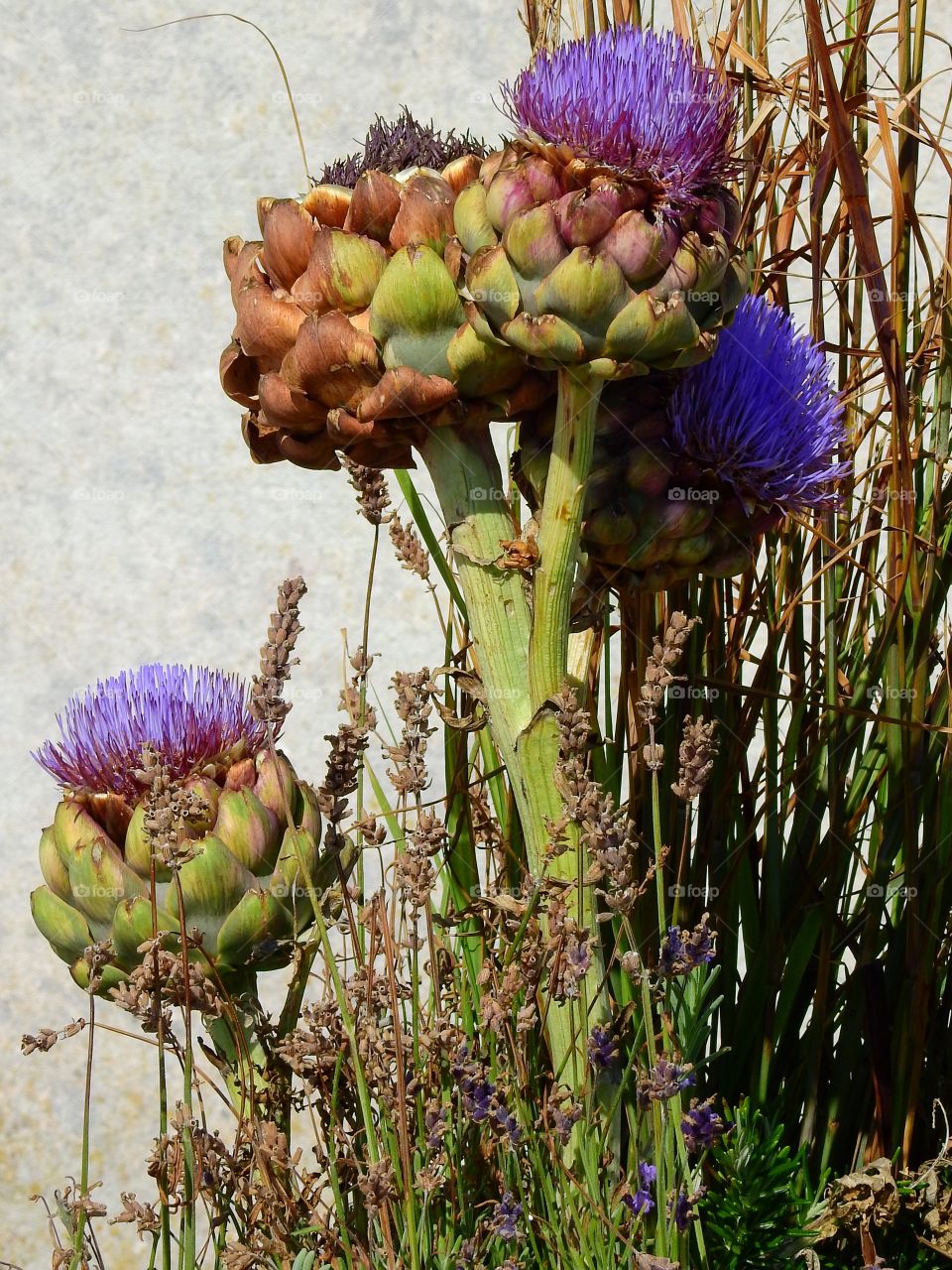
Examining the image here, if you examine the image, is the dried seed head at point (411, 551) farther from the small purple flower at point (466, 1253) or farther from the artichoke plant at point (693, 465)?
the small purple flower at point (466, 1253)

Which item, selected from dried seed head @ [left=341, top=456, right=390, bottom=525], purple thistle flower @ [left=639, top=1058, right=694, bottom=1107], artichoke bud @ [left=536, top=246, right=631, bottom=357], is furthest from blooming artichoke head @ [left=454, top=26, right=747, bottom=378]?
purple thistle flower @ [left=639, top=1058, right=694, bottom=1107]

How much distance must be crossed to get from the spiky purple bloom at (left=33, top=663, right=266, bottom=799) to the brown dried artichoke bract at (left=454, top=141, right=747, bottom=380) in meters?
0.26

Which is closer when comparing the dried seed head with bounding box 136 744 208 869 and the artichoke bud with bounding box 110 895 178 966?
the dried seed head with bounding box 136 744 208 869

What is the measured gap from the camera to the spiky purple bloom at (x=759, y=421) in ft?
1.98

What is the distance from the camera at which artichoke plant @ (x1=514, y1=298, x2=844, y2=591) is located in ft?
1.97

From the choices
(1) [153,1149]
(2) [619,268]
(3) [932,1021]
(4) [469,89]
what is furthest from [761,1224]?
(4) [469,89]

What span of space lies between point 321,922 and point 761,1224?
0.31 m

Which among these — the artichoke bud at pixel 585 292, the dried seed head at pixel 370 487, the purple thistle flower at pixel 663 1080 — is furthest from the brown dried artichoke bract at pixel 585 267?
the purple thistle flower at pixel 663 1080

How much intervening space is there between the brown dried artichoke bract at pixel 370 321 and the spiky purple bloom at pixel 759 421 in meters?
0.08

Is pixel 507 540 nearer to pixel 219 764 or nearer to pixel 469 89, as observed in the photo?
pixel 219 764

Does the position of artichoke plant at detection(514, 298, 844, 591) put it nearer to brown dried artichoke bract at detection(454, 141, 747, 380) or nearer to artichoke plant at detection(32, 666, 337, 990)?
brown dried artichoke bract at detection(454, 141, 747, 380)

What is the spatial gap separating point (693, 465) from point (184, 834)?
27cm

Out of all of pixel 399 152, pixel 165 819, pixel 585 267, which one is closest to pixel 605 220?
pixel 585 267

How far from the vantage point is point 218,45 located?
56.9 inches
